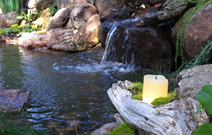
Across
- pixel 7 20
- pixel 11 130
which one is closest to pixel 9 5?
pixel 7 20

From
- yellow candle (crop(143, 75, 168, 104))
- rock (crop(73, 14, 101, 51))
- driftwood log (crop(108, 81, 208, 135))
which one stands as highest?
yellow candle (crop(143, 75, 168, 104))

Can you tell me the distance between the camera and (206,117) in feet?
5.41

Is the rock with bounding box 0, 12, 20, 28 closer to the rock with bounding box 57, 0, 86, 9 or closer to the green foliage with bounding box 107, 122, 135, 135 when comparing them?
the rock with bounding box 57, 0, 86, 9

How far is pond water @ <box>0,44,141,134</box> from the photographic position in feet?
10.4

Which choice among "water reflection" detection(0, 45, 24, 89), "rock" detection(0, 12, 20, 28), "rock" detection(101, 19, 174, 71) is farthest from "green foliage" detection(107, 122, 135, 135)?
"rock" detection(0, 12, 20, 28)

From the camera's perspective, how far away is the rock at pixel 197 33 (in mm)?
4535

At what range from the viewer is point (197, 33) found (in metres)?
4.66

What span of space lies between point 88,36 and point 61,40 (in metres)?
1.77

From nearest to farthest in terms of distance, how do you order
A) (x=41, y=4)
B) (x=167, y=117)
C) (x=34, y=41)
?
(x=167, y=117), (x=34, y=41), (x=41, y=4)

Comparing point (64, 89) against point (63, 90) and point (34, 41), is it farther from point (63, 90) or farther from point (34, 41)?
point (34, 41)

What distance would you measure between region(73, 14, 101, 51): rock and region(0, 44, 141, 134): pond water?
108cm

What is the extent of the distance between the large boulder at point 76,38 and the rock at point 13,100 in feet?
17.2

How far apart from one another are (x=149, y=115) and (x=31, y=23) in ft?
51.7

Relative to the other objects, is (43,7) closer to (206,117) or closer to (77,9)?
(77,9)
